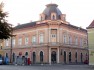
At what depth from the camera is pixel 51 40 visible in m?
65.7

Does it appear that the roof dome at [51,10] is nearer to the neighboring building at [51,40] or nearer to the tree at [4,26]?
the neighboring building at [51,40]

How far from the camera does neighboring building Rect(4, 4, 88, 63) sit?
6512cm

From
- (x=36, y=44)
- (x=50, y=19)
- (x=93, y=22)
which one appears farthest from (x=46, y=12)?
(x=93, y=22)

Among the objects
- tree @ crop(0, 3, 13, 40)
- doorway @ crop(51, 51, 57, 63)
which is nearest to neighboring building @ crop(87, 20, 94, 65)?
doorway @ crop(51, 51, 57, 63)

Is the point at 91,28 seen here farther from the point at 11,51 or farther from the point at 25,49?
the point at 11,51

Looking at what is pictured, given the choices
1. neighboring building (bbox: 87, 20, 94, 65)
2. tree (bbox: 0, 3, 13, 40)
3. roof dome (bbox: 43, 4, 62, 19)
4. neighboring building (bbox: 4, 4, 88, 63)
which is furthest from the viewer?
roof dome (bbox: 43, 4, 62, 19)

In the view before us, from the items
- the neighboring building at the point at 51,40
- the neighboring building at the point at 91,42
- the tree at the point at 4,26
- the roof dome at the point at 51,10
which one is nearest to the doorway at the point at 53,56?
the neighboring building at the point at 51,40

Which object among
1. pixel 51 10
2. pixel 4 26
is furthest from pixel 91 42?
pixel 4 26

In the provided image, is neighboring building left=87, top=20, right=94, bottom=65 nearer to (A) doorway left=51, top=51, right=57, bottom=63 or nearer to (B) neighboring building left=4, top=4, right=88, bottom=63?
(B) neighboring building left=4, top=4, right=88, bottom=63

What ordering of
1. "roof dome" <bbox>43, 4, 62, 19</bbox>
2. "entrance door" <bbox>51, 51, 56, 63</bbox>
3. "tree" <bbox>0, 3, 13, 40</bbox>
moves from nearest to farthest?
"tree" <bbox>0, 3, 13, 40</bbox> < "entrance door" <bbox>51, 51, 56, 63</bbox> < "roof dome" <bbox>43, 4, 62, 19</bbox>

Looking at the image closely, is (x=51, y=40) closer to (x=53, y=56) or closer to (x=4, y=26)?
(x=53, y=56)

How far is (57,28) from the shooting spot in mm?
65312

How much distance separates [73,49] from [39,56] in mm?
10055

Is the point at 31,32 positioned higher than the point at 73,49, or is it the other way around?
the point at 31,32
